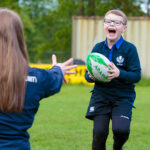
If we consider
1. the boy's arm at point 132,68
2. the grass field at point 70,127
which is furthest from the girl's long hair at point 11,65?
the grass field at point 70,127

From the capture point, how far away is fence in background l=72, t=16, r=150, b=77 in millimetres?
21234

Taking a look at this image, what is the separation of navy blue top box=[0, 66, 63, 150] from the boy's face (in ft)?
8.17

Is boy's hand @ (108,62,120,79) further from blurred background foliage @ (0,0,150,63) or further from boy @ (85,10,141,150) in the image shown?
blurred background foliage @ (0,0,150,63)

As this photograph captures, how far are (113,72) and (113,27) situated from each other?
77cm

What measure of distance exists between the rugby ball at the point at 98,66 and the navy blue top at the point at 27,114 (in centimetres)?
206

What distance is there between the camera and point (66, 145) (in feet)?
23.4

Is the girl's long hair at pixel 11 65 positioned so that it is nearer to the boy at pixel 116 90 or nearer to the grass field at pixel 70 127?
the boy at pixel 116 90

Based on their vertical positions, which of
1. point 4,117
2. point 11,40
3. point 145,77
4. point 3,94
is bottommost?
point 145,77

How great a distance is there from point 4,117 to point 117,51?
113 inches

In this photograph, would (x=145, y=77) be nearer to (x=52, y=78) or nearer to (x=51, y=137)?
(x=51, y=137)

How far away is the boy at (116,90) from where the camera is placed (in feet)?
18.1

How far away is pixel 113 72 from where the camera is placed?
17.9ft

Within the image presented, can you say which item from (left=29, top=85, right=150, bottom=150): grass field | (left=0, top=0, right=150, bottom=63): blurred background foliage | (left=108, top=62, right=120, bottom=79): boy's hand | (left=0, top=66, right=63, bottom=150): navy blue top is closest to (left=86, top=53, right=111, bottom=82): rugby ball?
(left=108, top=62, right=120, bottom=79): boy's hand

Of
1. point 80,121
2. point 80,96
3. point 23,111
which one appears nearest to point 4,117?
point 23,111
